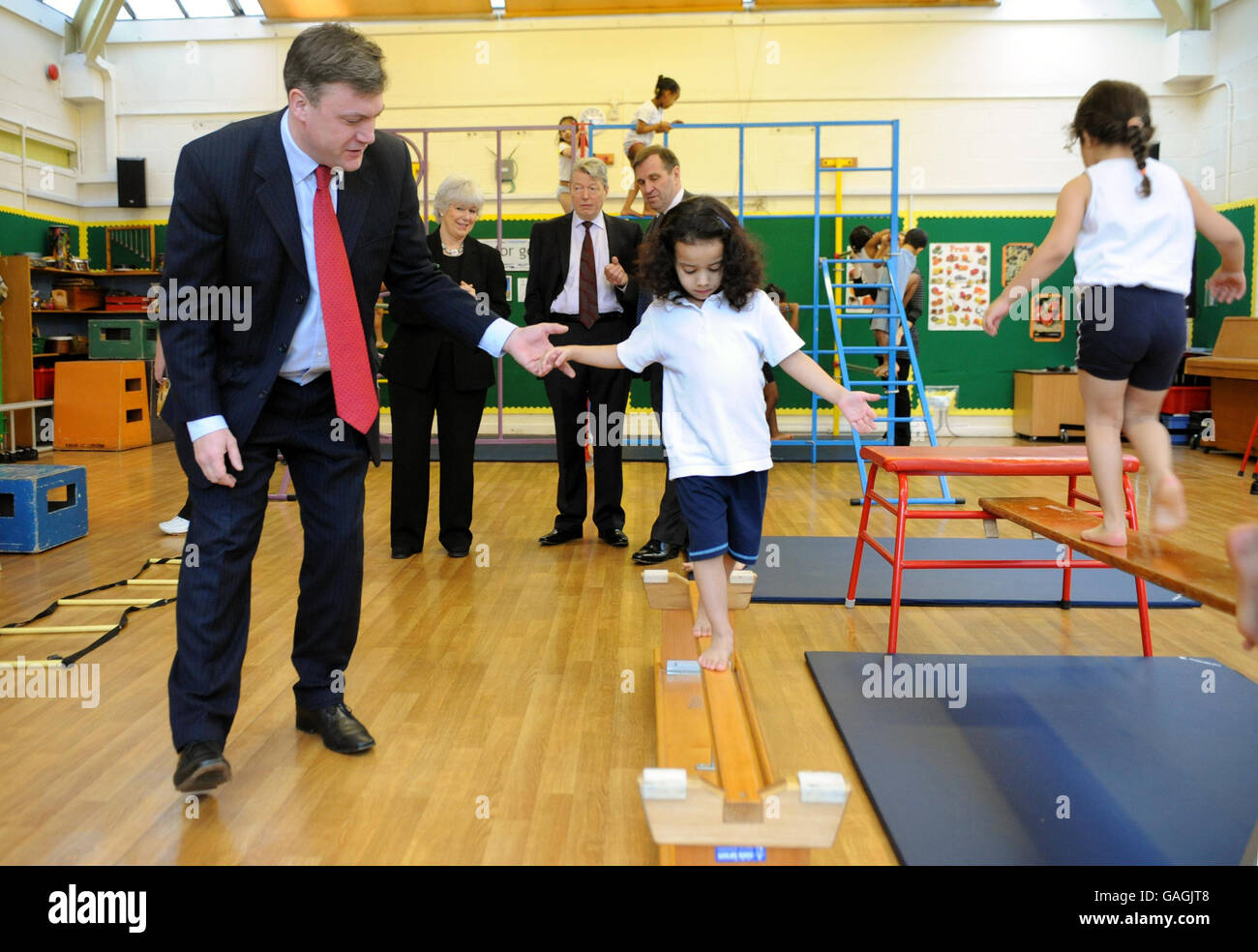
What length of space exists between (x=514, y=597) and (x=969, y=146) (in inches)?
306

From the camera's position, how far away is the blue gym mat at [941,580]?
12.8 ft

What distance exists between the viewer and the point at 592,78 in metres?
9.98

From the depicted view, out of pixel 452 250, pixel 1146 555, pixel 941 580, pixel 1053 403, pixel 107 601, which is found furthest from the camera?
pixel 1053 403

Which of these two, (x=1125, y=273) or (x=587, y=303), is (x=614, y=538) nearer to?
(x=587, y=303)

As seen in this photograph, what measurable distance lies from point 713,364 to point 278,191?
112 cm

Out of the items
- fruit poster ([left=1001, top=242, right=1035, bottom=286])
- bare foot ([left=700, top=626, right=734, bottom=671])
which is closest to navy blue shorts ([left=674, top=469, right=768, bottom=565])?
bare foot ([left=700, top=626, right=734, bottom=671])

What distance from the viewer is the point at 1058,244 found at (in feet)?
8.59

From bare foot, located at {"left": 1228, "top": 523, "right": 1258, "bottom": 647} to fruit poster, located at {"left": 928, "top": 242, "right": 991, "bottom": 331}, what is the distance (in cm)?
918

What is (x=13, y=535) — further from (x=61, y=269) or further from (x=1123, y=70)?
(x=1123, y=70)

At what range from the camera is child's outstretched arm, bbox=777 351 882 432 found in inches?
102

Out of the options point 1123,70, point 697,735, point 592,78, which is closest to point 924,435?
point 1123,70

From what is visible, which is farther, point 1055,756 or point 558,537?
point 558,537

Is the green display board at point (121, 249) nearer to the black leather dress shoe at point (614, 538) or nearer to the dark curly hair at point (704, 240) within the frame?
the black leather dress shoe at point (614, 538)

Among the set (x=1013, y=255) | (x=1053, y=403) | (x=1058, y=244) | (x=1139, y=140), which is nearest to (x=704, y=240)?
(x=1058, y=244)
